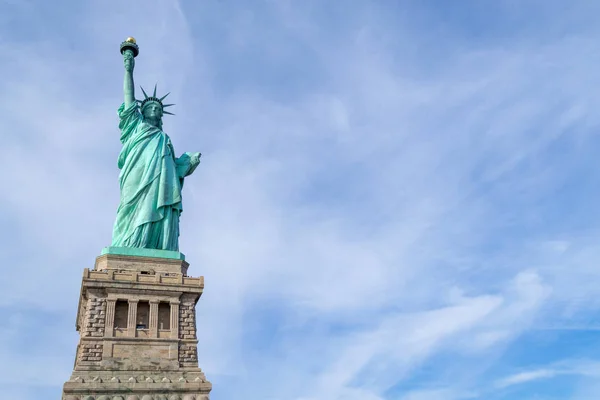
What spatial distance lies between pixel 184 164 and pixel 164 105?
4.57 m

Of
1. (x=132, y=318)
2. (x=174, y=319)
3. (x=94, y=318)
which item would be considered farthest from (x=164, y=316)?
(x=94, y=318)

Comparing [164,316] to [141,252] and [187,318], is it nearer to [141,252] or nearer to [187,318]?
[187,318]

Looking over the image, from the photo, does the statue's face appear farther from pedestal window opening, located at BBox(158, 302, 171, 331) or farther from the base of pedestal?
the base of pedestal

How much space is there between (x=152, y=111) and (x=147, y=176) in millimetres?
5170

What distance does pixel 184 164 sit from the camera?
3756cm

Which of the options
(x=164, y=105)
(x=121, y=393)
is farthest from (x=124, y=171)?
(x=121, y=393)

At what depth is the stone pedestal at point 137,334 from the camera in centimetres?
2769

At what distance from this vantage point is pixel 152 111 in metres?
38.3

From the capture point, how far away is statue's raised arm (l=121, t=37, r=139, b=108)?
37.6 m

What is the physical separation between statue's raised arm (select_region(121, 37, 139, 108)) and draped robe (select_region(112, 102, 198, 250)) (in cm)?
57

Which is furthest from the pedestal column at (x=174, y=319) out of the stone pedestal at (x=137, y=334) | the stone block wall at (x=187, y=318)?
the stone block wall at (x=187, y=318)

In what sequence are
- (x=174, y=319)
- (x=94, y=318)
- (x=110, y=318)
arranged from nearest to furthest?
(x=94, y=318) < (x=110, y=318) < (x=174, y=319)

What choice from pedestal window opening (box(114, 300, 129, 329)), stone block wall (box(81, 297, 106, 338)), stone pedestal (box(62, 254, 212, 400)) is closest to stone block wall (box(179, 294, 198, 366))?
stone pedestal (box(62, 254, 212, 400))

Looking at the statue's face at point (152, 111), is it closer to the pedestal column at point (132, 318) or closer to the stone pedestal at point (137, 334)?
the stone pedestal at point (137, 334)
